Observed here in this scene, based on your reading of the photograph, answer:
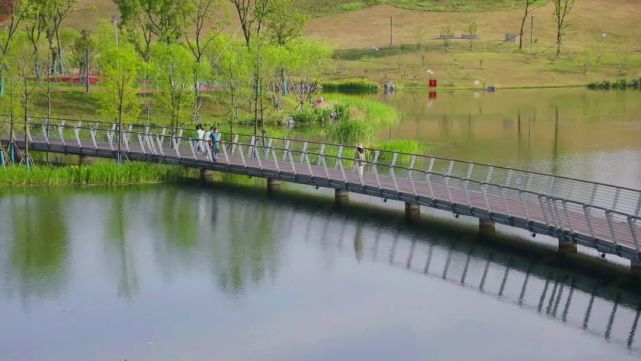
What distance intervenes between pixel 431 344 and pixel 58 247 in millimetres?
14904

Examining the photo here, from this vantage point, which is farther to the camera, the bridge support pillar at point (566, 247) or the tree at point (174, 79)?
the tree at point (174, 79)

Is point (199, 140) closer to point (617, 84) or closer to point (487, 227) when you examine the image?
point (487, 227)

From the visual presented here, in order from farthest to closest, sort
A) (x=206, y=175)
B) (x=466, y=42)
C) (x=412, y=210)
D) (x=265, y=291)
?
(x=466, y=42) < (x=206, y=175) < (x=412, y=210) < (x=265, y=291)

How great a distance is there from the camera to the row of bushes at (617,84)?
377 feet

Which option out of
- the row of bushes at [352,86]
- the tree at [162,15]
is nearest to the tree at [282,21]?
the tree at [162,15]

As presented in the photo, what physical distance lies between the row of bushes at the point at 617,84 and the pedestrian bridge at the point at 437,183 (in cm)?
6269

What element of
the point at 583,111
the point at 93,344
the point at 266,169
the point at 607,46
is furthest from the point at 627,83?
the point at 93,344

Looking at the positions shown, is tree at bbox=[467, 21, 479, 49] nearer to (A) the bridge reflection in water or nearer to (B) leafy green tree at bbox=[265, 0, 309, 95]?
(B) leafy green tree at bbox=[265, 0, 309, 95]

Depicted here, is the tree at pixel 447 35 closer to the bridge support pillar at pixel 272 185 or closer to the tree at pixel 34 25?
the tree at pixel 34 25

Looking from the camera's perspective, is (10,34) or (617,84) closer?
(10,34)

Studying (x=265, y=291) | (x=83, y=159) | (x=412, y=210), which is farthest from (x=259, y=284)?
(x=83, y=159)

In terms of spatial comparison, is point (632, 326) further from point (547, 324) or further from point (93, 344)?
point (93, 344)

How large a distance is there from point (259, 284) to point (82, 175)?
18.0 meters

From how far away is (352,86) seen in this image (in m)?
109
